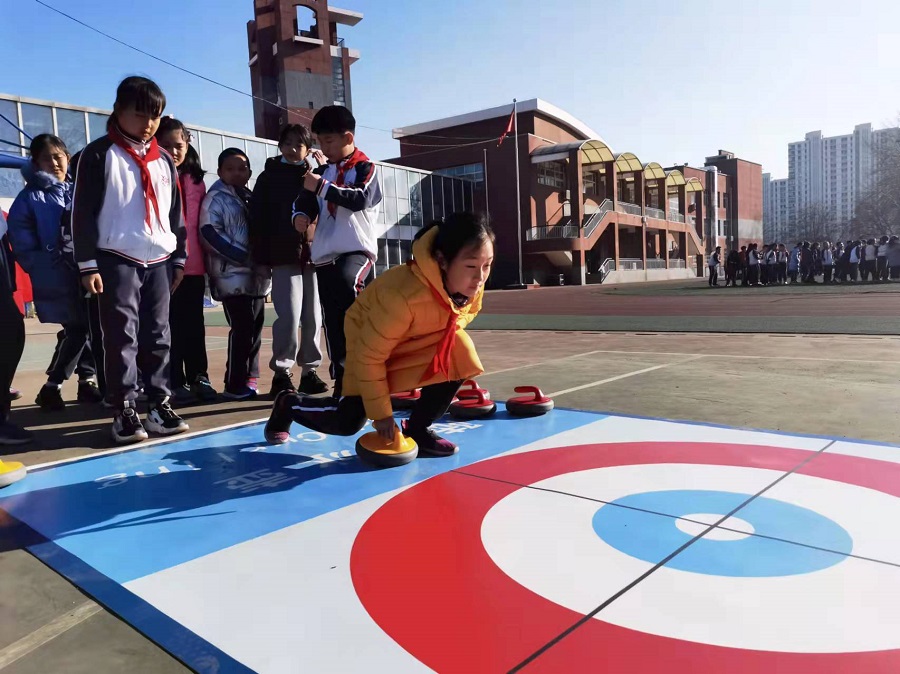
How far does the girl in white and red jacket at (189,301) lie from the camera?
4371 mm

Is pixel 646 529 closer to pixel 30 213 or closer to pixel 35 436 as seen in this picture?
pixel 35 436

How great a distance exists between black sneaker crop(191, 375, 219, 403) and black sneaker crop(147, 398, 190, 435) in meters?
0.90

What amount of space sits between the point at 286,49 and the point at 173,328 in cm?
5041

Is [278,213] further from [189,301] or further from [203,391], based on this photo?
[203,391]

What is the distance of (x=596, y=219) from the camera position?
132 feet

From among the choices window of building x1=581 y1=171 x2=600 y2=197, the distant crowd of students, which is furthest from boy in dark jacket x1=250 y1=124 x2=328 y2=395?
window of building x1=581 y1=171 x2=600 y2=197

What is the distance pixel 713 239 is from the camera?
66938 millimetres

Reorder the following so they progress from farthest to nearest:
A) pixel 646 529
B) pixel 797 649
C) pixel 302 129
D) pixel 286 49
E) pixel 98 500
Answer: pixel 286 49
pixel 302 129
pixel 98 500
pixel 646 529
pixel 797 649

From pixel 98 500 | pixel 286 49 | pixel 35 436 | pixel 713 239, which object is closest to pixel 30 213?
pixel 35 436

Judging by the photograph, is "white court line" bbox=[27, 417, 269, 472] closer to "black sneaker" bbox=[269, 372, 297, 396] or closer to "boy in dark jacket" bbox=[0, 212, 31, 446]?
"boy in dark jacket" bbox=[0, 212, 31, 446]

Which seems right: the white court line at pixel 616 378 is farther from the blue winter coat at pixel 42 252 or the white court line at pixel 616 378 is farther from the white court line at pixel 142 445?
the blue winter coat at pixel 42 252

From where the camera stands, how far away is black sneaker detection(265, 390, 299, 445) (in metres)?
3.03

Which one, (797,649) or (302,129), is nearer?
(797,649)

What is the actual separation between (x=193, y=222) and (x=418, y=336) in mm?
2451
